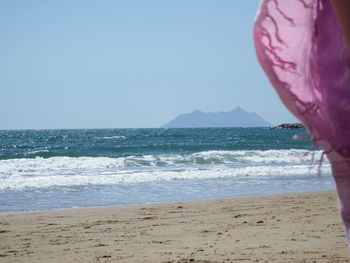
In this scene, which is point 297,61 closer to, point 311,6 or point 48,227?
point 311,6

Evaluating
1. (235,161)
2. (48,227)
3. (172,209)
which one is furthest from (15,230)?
(235,161)

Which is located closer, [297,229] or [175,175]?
[297,229]

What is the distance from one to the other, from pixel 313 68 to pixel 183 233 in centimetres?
558

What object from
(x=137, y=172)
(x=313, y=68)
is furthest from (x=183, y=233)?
(x=137, y=172)

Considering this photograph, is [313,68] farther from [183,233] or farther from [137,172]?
[137,172]

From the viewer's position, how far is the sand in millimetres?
5152

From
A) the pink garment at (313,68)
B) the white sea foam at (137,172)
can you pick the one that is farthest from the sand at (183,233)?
the pink garment at (313,68)

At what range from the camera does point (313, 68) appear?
0.92 meters

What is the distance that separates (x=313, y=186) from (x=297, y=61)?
11783 millimetres

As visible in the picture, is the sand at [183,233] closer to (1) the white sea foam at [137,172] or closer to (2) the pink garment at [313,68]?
(1) the white sea foam at [137,172]

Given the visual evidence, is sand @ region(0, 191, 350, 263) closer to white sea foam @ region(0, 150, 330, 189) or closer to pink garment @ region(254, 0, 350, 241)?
white sea foam @ region(0, 150, 330, 189)

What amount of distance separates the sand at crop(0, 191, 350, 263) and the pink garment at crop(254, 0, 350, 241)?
4091 millimetres

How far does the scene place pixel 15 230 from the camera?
7004mm

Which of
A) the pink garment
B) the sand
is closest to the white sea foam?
the sand
